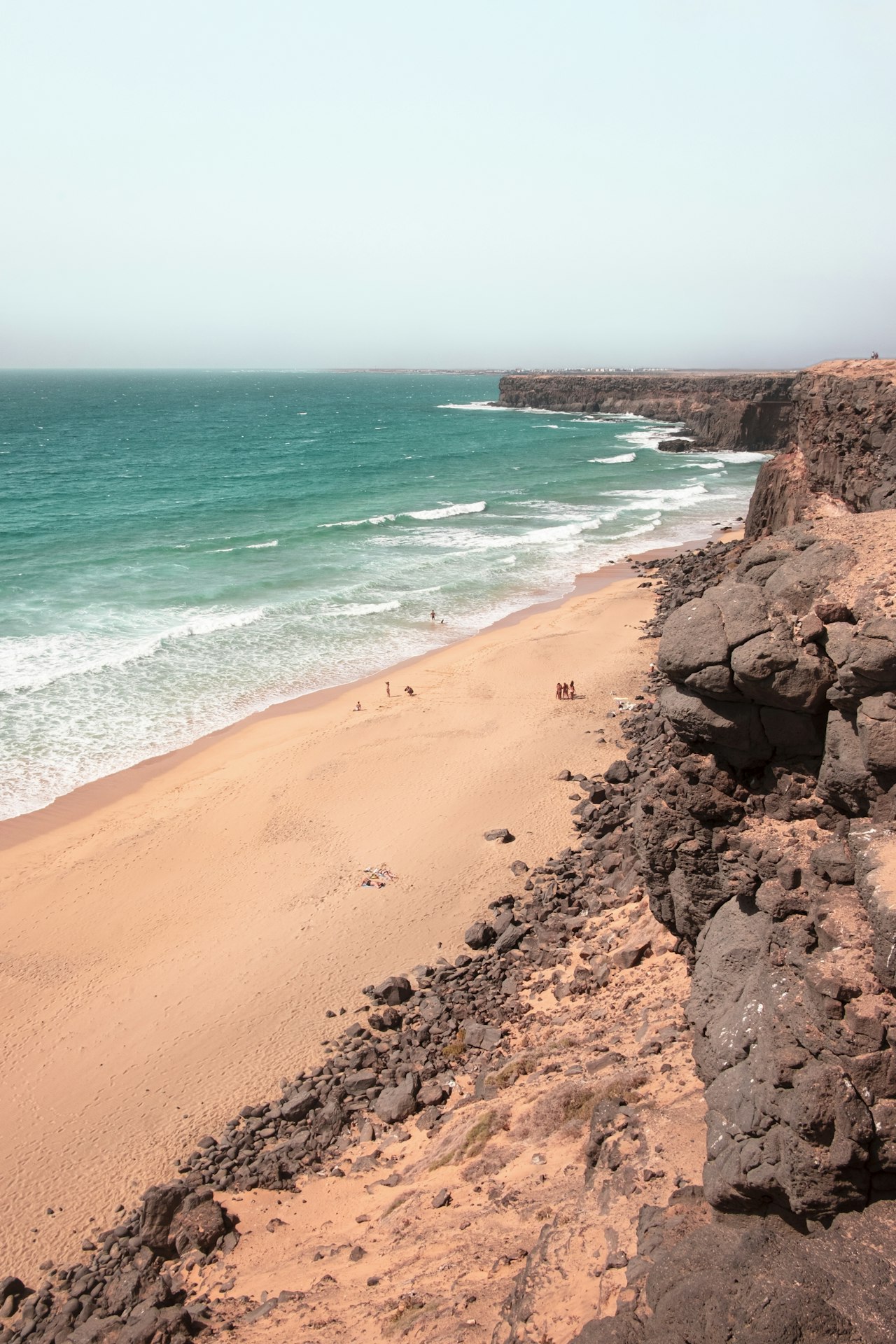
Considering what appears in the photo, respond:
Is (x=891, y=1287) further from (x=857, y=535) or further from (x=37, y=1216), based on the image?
(x=37, y=1216)

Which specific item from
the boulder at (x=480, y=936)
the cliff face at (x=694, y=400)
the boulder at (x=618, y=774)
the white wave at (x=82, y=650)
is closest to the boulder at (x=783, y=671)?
the boulder at (x=480, y=936)

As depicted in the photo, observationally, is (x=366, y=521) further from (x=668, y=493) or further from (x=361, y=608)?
(x=668, y=493)

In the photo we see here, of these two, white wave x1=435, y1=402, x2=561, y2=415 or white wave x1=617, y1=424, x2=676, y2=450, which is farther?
white wave x1=435, y1=402, x2=561, y2=415

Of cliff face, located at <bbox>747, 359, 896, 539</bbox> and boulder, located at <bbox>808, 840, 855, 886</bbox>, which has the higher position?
cliff face, located at <bbox>747, 359, 896, 539</bbox>

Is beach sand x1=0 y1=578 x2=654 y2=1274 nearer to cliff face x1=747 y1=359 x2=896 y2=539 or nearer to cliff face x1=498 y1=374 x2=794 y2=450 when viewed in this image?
cliff face x1=747 y1=359 x2=896 y2=539

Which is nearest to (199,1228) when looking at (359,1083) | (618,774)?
(359,1083)

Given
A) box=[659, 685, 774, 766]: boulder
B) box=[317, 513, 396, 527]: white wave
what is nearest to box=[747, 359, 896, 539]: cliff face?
box=[659, 685, 774, 766]: boulder

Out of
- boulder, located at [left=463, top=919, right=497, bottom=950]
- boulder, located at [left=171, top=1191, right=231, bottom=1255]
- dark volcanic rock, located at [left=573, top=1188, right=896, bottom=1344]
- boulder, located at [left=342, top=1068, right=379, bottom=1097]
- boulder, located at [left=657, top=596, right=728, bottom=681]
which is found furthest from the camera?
boulder, located at [left=463, top=919, right=497, bottom=950]
